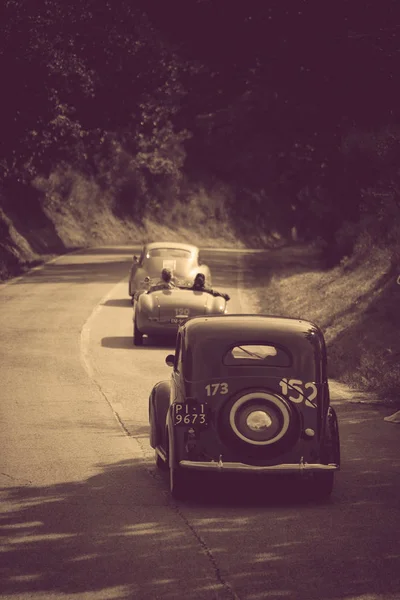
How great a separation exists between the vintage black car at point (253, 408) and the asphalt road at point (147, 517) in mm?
402

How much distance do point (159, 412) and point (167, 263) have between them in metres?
17.4

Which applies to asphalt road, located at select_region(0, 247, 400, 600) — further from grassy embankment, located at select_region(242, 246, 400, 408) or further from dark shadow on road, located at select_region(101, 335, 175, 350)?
dark shadow on road, located at select_region(101, 335, 175, 350)

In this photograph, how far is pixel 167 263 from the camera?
28.7m

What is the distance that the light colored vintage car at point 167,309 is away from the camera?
21875mm

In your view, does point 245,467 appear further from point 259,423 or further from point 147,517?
point 147,517

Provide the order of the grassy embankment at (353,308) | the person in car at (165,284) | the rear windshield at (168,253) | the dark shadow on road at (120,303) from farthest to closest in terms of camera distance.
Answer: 1. the dark shadow on road at (120,303)
2. the rear windshield at (168,253)
3. the person in car at (165,284)
4. the grassy embankment at (353,308)

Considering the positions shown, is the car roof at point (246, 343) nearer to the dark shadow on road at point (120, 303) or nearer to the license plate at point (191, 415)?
the license plate at point (191, 415)

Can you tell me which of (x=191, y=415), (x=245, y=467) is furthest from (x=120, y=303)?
(x=245, y=467)

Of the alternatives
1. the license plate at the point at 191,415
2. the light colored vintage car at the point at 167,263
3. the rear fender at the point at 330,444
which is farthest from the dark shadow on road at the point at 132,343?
the rear fender at the point at 330,444

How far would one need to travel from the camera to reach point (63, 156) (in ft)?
155

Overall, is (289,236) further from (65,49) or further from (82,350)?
(82,350)

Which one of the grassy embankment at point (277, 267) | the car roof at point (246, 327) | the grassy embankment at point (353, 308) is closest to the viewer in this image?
the car roof at point (246, 327)

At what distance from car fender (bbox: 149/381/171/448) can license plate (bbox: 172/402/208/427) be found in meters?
1.02

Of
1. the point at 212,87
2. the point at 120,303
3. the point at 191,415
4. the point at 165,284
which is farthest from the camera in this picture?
the point at 212,87
